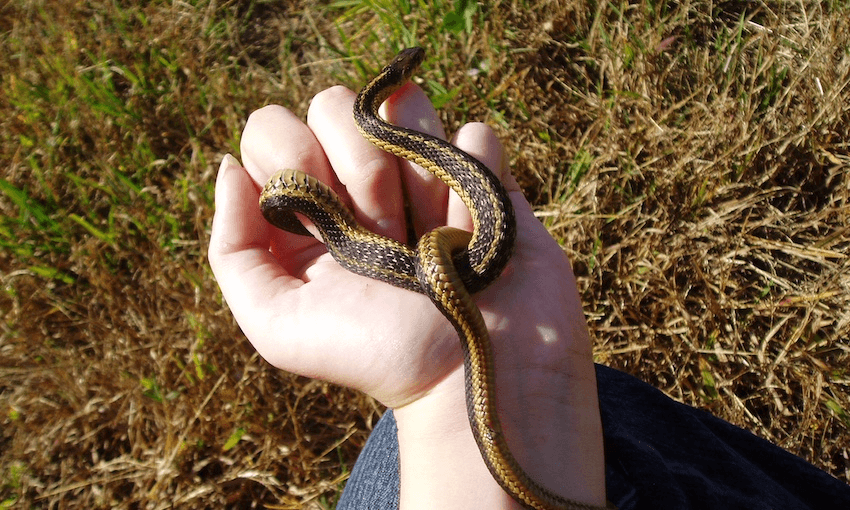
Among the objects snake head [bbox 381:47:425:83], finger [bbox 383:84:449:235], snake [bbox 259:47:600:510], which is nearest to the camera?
snake [bbox 259:47:600:510]

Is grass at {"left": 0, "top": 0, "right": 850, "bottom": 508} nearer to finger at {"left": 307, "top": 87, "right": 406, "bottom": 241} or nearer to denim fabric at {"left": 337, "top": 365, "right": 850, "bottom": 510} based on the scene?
denim fabric at {"left": 337, "top": 365, "right": 850, "bottom": 510}

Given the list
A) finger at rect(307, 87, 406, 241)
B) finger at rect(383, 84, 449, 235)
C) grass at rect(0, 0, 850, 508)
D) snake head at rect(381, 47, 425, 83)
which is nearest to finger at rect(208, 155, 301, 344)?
finger at rect(307, 87, 406, 241)

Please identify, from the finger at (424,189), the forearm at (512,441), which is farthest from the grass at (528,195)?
the forearm at (512,441)

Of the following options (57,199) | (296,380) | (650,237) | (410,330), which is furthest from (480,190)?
(57,199)

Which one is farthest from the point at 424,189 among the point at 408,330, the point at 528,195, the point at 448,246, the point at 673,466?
the point at 673,466

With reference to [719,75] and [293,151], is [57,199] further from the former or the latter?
[719,75]

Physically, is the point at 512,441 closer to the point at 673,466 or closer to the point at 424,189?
the point at 673,466

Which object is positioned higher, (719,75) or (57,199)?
(719,75)
